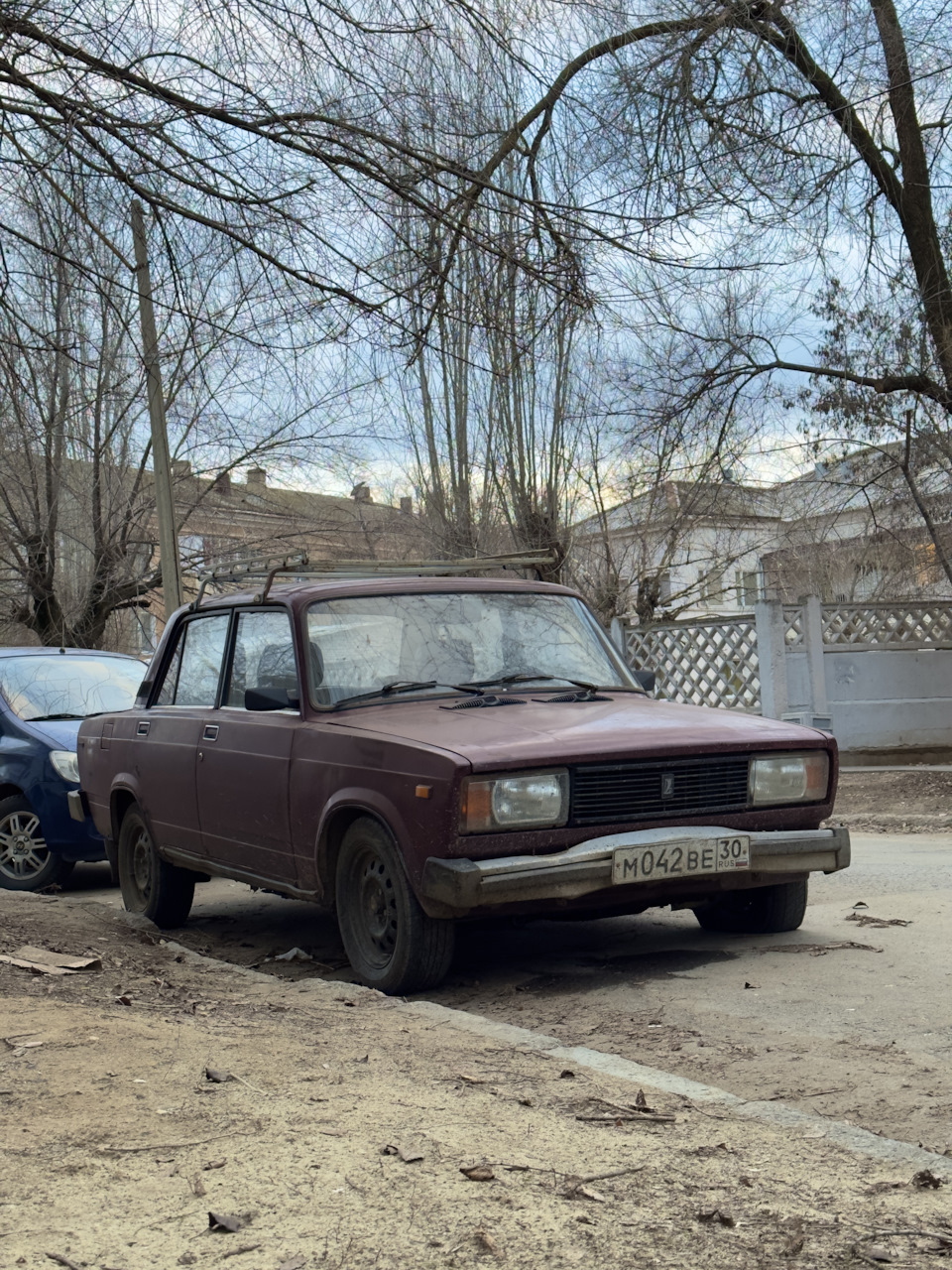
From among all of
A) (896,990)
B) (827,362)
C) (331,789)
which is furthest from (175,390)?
(827,362)

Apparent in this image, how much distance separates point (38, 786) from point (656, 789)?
5.54m

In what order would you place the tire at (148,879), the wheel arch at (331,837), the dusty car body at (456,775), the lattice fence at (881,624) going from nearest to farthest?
the dusty car body at (456,775) < the wheel arch at (331,837) < the tire at (148,879) < the lattice fence at (881,624)

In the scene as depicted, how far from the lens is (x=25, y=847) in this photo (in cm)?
990

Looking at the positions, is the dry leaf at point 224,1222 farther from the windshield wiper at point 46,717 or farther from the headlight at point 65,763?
the windshield wiper at point 46,717

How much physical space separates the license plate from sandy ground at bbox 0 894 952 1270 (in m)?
1.15

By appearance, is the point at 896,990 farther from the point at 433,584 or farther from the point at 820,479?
the point at 820,479

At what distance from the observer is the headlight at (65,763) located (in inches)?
387

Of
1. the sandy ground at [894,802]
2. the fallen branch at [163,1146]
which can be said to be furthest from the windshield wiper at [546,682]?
the sandy ground at [894,802]

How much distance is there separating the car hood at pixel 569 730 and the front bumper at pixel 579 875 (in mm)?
350

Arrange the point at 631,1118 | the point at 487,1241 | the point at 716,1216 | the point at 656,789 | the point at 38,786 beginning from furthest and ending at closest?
1. the point at 38,786
2. the point at 656,789
3. the point at 631,1118
4. the point at 716,1216
5. the point at 487,1241

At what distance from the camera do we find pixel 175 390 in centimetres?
904

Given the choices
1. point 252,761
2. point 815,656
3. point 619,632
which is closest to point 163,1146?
point 252,761

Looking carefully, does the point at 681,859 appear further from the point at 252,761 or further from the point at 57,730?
the point at 57,730

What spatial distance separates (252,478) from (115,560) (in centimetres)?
239
